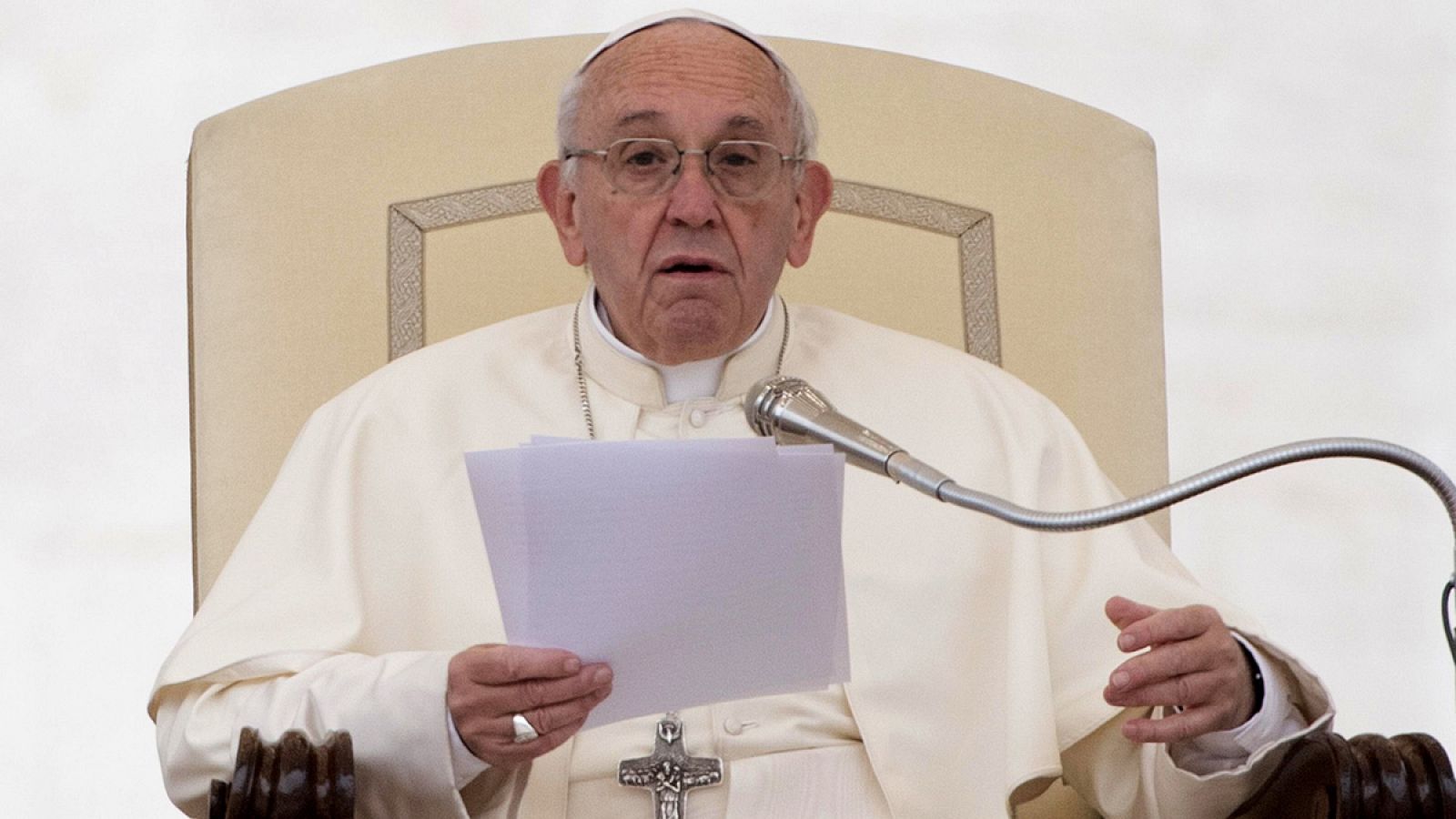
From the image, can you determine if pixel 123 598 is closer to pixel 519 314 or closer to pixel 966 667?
pixel 519 314

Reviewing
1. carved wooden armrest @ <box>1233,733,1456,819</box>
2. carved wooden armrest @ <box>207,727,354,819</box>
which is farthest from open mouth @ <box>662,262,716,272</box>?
carved wooden armrest @ <box>1233,733,1456,819</box>

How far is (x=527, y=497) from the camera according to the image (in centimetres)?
227

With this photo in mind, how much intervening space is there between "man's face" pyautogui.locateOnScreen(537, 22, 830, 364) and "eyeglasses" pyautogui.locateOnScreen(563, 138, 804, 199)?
14 millimetres

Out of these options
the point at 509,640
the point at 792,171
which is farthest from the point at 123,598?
the point at 509,640

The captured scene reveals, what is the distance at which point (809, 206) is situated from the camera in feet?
11.5

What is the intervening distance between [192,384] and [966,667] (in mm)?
1431

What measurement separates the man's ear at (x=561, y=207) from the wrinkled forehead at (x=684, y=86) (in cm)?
13

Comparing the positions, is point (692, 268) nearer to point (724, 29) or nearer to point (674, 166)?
point (674, 166)

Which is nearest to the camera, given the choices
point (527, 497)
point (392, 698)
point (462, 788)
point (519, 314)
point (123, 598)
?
point (527, 497)

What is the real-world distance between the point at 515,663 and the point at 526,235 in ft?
4.78

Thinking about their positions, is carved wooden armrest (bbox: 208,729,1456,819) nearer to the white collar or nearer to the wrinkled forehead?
the white collar

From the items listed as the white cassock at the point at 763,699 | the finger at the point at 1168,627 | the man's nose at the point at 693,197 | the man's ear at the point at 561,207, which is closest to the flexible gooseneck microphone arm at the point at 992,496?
the finger at the point at 1168,627

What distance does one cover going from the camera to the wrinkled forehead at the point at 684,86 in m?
3.25

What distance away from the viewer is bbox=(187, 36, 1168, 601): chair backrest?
3555mm
